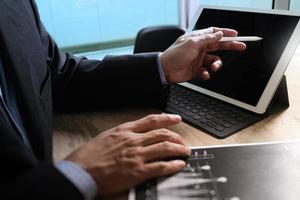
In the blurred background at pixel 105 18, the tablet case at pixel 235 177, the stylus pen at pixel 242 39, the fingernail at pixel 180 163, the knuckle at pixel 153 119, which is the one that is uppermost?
the stylus pen at pixel 242 39

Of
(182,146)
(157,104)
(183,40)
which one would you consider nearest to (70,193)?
(182,146)

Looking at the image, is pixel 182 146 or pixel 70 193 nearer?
pixel 70 193

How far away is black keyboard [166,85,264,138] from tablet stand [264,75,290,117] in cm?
5

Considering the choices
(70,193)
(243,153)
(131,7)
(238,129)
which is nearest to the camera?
(70,193)

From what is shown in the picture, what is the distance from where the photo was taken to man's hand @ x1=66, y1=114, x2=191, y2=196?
60cm

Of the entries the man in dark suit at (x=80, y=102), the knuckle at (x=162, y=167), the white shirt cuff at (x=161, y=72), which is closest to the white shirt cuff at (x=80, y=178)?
the man in dark suit at (x=80, y=102)

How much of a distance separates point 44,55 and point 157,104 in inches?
13.6

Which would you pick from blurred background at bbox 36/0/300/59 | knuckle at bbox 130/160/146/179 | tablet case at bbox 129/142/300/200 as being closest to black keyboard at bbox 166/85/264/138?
tablet case at bbox 129/142/300/200

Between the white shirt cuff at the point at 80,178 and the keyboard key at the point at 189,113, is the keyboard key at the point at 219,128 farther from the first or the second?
the white shirt cuff at the point at 80,178

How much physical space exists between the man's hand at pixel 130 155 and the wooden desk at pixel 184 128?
112 millimetres

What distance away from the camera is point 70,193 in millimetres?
548

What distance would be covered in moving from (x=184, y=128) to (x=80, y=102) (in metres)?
0.33

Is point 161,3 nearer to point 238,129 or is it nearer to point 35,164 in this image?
point 238,129

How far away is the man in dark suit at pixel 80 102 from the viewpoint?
578mm
